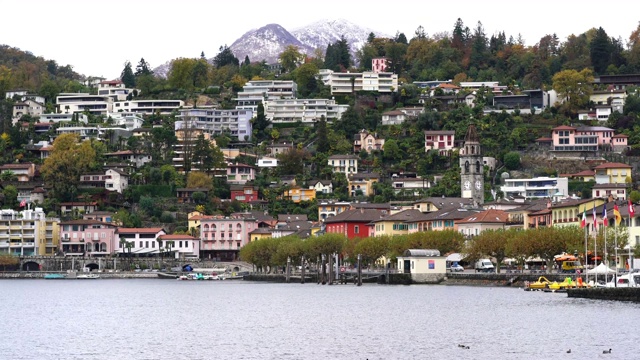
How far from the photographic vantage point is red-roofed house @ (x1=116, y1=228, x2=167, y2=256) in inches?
6555

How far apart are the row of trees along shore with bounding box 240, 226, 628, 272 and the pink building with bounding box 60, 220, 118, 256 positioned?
2059 centimetres

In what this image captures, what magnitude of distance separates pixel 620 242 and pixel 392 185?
78.0 metres

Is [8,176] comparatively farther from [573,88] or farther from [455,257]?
[455,257]

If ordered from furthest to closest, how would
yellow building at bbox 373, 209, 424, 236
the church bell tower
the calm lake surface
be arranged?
the church bell tower, yellow building at bbox 373, 209, 424, 236, the calm lake surface

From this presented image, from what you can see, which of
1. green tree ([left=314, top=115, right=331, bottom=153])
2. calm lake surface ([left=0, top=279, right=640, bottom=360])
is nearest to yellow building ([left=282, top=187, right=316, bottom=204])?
green tree ([left=314, top=115, right=331, bottom=153])

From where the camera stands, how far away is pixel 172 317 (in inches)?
3334

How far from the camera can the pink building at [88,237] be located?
6540 inches

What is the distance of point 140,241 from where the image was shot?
167000 mm

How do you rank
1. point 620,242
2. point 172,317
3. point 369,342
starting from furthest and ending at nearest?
point 620,242
point 172,317
point 369,342

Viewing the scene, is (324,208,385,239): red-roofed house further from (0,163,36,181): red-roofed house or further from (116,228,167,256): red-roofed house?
(0,163,36,181): red-roofed house

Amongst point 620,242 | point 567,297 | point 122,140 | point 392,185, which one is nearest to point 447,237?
point 620,242

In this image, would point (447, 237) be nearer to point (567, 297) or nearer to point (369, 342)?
point (567, 297)

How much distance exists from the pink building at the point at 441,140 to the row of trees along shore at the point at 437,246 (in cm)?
3414

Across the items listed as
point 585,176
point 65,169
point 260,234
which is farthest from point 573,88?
point 65,169
